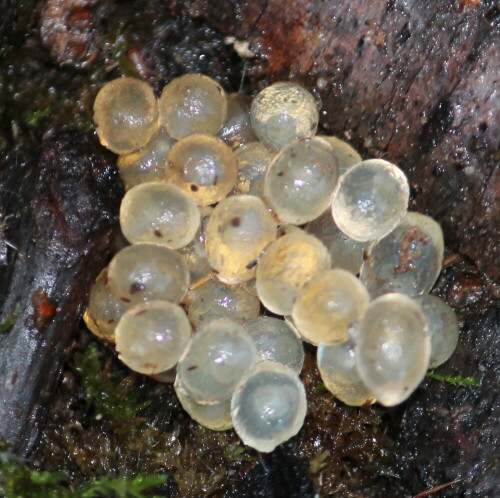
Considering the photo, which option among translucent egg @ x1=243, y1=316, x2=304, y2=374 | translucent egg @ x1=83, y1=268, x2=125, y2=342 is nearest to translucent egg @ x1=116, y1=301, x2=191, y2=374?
translucent egg @ x1=83, y1=268, x2=125, y2=342

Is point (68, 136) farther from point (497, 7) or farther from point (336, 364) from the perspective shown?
point (497, 7)

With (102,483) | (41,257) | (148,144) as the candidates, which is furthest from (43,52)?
(102,483)

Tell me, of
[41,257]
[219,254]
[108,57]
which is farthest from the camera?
[108,57]

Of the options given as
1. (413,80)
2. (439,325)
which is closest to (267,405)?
(439,325)

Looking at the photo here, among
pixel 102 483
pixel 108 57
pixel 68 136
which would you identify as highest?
pixel 108 57

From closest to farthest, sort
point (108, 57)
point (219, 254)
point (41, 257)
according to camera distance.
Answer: point (219, 254) → point (41, 257) → point (108, 57)
